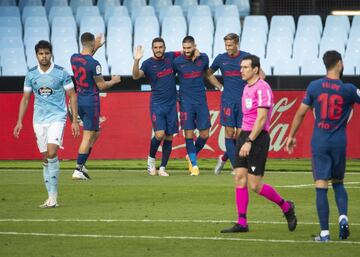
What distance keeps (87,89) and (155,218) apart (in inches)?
245

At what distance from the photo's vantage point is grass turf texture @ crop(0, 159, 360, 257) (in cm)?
1132

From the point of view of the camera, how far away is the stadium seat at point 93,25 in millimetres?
29175

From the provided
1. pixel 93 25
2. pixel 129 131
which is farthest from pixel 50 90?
pixel 93 25

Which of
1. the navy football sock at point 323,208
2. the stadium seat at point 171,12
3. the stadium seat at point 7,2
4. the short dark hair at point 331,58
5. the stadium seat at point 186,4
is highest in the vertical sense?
the short dark hair at point 331,58

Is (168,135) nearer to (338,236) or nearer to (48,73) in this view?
(48,73)

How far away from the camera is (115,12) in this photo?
30.1 meters

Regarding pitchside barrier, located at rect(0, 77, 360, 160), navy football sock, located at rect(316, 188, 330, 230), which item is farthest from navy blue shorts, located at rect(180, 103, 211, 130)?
navy football sock, located at rect(316, 188, 330, 230)

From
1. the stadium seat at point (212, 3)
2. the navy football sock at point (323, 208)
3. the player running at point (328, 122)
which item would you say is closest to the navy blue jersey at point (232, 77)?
the player running at point (328, 122)

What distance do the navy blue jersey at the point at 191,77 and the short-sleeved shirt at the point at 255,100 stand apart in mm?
7498

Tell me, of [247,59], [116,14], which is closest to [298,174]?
[247,59]

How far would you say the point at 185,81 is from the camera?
20328 mm

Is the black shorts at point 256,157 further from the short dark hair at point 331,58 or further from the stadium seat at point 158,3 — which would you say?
the stadium seat at point 158,3

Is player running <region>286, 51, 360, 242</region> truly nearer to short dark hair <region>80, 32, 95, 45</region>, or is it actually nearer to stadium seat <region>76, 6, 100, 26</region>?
short dark hair <region>80, 32, 95, 45</region>

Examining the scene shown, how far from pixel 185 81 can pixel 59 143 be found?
18.5 ft
